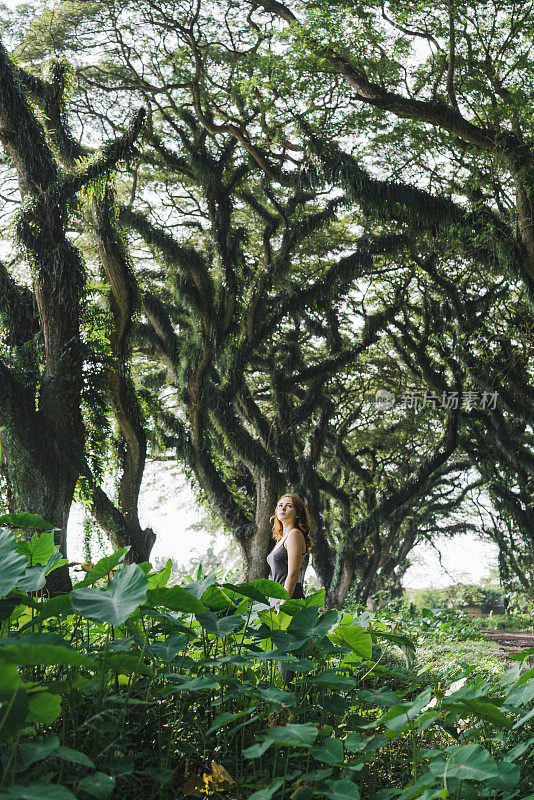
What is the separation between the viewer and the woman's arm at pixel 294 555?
3.99 m

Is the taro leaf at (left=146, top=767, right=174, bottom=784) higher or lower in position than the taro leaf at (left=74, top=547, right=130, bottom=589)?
lower

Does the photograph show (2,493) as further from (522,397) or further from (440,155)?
(522,397)

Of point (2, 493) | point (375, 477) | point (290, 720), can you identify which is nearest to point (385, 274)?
point (375, 477)

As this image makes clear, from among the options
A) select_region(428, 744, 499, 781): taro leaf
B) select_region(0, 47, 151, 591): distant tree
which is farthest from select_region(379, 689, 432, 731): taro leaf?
select_region(0, 47, 151, 591): distant tree

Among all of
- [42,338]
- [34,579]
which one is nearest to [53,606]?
[34,579]

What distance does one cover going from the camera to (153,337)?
1141 cm

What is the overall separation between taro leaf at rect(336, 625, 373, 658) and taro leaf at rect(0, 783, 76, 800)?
918 millimetres

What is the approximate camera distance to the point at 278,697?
1473 mm

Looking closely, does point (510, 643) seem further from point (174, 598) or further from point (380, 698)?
point (174, 598)

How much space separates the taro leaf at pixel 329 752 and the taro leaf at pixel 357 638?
307mm

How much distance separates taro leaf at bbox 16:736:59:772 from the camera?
1.06 metres

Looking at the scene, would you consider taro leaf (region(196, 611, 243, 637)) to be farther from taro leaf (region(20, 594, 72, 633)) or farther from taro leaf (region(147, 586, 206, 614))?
taro leaf (region(20, 594, 72, 633))

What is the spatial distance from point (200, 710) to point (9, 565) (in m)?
0.74

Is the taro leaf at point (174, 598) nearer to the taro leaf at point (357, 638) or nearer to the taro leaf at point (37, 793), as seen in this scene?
the taro leaf at point (357, 638)
